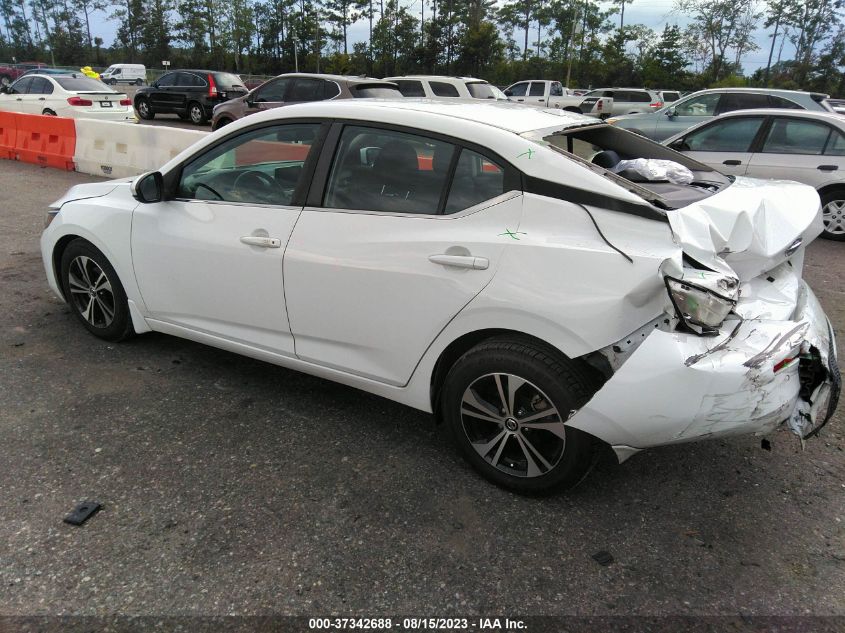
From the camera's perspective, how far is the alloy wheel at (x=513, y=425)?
2.66 m

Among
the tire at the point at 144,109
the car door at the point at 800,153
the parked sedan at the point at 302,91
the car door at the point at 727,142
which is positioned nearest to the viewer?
the car door at the point at 800,153

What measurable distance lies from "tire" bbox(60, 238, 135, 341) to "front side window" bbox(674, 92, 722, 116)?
11207 mm

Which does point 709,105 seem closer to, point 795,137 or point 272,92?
point 795,137

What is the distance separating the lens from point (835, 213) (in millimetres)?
7758

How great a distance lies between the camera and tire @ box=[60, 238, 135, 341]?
13.4ft

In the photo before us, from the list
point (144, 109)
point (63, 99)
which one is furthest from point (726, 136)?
point (144, 109)

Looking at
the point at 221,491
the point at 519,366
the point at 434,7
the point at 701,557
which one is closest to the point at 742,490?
the point at 701,557

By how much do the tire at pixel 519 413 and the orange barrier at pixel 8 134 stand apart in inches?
490

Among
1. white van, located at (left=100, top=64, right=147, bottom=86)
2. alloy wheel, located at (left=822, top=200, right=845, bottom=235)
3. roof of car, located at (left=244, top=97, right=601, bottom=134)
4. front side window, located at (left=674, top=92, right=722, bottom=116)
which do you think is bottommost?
alloy wheel, located at (left=822, top=200, right=845, bottom=235)

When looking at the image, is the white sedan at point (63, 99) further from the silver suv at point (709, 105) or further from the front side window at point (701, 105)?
the front side window at point (701, 105)

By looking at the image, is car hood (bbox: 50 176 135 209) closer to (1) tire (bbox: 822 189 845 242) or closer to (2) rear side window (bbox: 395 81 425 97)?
(1) tire (bbox: 822 189 845 242)

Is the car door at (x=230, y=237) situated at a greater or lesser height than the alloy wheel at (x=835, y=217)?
greater

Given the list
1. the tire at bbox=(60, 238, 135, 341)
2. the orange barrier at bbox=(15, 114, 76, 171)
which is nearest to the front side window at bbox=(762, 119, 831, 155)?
the tire at bbox=(60, 238, 135, 341)

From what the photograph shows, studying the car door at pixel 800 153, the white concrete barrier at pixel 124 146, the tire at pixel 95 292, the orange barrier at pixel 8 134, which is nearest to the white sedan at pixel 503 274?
the tire at pixel 95 292
